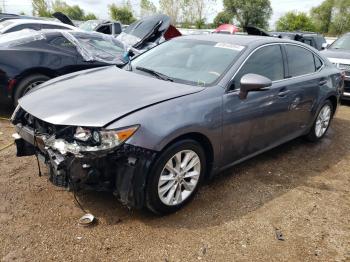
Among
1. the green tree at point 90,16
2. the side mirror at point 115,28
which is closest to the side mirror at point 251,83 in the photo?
the side mirror at point 115,28

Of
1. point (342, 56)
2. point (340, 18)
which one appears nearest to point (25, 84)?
point (342, 56)

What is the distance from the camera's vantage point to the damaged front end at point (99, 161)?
271cm

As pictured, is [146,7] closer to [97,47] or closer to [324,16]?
[324,16]

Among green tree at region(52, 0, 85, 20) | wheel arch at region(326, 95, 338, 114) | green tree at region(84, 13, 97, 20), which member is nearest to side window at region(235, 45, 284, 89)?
wheel arch at region(326, 95, 338, 114)

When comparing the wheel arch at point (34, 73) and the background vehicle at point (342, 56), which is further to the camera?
the background vehicle at point (342, 56)

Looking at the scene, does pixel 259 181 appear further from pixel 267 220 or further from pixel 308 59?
pixel 308 59

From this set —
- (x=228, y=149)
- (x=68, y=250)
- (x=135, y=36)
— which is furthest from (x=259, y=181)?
(x=135, y=36)

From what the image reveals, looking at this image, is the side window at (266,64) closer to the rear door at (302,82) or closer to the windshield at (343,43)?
the rear door at (302,82)

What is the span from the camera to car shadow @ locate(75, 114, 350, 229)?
315cm

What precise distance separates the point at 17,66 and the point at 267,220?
14.5 feet

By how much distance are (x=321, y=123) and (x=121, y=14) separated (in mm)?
43371

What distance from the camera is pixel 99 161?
272 cm

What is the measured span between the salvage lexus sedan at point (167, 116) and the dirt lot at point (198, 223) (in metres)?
0.29

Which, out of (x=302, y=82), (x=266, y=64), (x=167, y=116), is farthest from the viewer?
(x=302, y=82)
